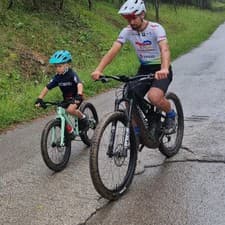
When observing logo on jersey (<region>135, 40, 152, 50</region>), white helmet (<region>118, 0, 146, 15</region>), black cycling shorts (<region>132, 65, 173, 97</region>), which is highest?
white helmet (<region>118, 0, 146, 15</region>)

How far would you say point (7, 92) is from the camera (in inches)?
488

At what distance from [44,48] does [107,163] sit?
40.6 ft

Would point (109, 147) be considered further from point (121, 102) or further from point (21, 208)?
point (21, 208)

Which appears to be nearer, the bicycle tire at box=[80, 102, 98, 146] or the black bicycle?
the black bicycle

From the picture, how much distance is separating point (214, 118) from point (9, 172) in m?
4.06

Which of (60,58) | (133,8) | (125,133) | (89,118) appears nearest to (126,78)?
(125,133)

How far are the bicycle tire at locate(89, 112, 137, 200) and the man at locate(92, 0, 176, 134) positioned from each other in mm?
562

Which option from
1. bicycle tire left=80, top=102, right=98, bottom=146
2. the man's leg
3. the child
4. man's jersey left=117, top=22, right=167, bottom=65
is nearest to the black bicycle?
the man's leg

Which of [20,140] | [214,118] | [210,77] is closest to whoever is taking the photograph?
[20,140]

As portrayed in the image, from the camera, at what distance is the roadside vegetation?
11.6 meters

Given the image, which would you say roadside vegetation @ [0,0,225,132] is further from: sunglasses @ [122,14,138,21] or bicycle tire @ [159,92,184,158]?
sunglasses @ [122,14,138,21]

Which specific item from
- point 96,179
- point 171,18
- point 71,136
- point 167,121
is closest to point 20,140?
point 71,136

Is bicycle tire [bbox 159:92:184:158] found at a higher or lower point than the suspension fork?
lower

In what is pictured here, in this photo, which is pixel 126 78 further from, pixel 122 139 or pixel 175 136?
pixel 175 136
